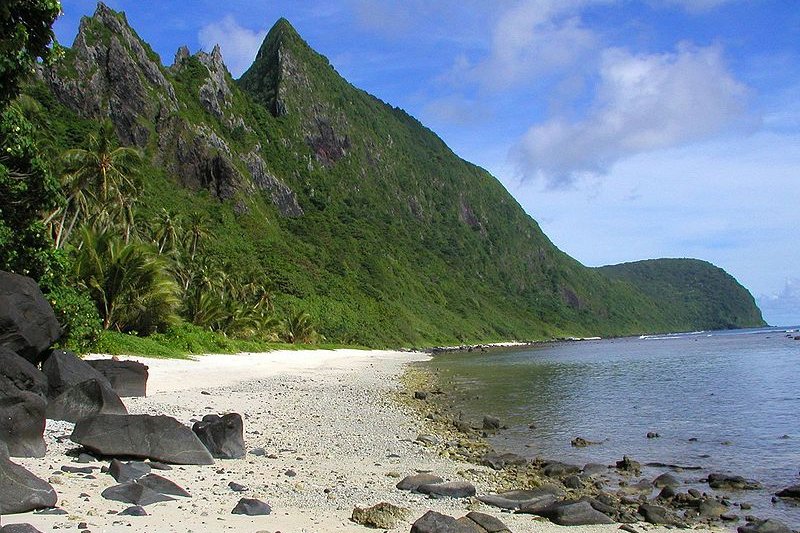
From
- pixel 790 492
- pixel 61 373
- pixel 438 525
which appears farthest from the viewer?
pixel 61 373

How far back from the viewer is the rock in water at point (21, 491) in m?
7.27

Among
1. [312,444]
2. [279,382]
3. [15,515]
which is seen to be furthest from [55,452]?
[279,382]

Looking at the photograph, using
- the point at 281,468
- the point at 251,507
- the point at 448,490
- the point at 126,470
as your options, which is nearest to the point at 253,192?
the point at 281,468

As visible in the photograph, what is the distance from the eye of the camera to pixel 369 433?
18328mm

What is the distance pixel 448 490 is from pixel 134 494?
537cm

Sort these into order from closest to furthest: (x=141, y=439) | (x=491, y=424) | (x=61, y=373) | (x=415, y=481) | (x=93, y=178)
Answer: (x=141, y=439), (x=415, y=481), (x=61, y=373), (x=491, y=424), (x=93, y=178)

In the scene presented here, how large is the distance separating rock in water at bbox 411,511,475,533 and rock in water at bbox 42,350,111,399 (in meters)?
8.63

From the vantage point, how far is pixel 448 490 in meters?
11.1

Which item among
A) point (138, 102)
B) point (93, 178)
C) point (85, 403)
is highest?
point (138, 102)

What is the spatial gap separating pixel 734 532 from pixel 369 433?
10.1 m

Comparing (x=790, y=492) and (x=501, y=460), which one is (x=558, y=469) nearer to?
(x=501, y=460)

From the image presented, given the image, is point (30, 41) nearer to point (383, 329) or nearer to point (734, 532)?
point (734, 532)

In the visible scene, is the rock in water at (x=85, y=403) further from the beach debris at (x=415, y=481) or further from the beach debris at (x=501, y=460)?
the beach debris at (x=501, y=460)

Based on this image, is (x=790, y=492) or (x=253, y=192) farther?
(x=253, y=192)
